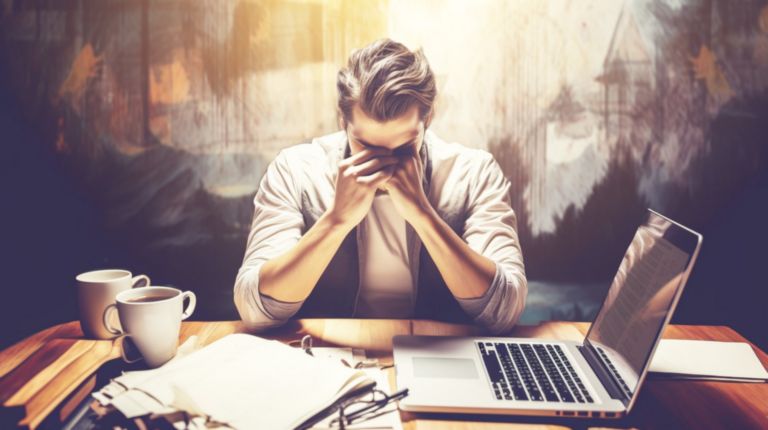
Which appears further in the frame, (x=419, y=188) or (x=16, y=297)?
(x=16, y=297)

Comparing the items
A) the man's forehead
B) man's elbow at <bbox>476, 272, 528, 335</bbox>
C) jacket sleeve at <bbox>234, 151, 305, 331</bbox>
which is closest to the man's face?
the man's forehead

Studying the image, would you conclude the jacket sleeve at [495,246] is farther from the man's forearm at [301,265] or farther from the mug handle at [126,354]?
the mug handle at [126,354]

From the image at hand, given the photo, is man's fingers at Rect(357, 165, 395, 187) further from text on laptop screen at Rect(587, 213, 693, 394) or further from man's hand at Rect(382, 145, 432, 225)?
text on laptop screen at Rect(587, 213, 693, 394)

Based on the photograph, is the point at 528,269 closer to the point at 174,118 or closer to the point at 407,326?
the point at 407,326

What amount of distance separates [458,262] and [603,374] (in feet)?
1.39

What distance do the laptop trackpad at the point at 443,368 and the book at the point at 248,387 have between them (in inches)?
4.9

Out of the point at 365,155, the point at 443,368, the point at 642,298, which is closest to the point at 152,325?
the point at 443,368

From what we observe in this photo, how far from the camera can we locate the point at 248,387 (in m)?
Answer: 0.82

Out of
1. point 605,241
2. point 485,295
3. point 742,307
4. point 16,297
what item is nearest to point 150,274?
point 16,297

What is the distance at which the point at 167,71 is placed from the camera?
192 cm

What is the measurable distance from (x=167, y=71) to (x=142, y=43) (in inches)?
5.0

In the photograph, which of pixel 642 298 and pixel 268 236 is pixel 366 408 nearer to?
pixel 642 298

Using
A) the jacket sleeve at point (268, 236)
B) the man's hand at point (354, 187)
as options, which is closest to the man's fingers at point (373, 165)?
the man's hand at point (354, 187)

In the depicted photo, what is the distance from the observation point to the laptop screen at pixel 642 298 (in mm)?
828
